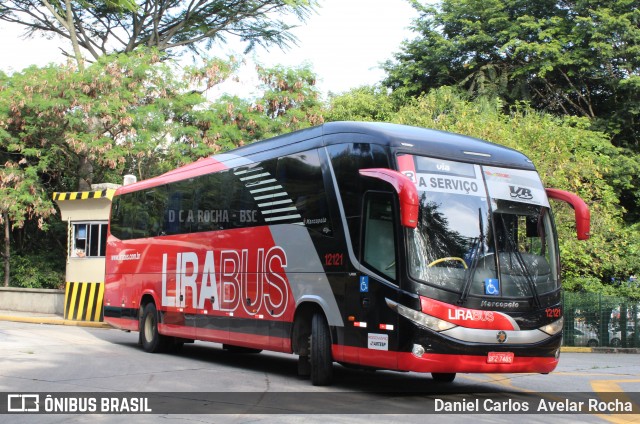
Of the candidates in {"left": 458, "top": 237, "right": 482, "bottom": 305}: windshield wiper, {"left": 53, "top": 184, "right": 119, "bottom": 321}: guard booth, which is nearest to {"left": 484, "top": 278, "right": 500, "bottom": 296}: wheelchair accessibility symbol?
{"left": 458, "top": 237, "right": 482, "bottom": 305}: windshield wiper

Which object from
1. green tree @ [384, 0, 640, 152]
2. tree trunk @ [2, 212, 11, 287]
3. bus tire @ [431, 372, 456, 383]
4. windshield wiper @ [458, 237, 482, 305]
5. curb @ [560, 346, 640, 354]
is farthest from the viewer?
green tree @ [384, 0, 640, 152]

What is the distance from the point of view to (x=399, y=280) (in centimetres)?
980

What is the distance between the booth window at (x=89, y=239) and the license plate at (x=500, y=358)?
18367 millimetres

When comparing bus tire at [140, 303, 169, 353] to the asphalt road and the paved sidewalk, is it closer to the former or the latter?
the asphalt road

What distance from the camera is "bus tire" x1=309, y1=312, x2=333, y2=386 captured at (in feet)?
36.6

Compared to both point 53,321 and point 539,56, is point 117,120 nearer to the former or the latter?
point 53,321

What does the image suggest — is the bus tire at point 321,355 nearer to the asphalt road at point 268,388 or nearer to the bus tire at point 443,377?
the asphalt road at point 268,388

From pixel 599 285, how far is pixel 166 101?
1747 cm

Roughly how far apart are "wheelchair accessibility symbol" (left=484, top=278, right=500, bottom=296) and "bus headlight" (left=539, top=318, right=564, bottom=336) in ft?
2.97

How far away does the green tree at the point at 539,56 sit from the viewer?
3400 cm

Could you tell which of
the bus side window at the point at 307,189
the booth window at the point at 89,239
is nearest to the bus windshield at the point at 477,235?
the bus side window at the point at 307,189

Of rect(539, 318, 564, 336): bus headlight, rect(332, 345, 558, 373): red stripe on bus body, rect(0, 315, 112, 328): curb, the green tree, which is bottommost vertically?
rect(0, 315, 112, 328): curb

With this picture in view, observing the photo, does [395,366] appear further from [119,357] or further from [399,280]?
[119,357]

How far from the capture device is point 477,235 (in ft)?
32.9
